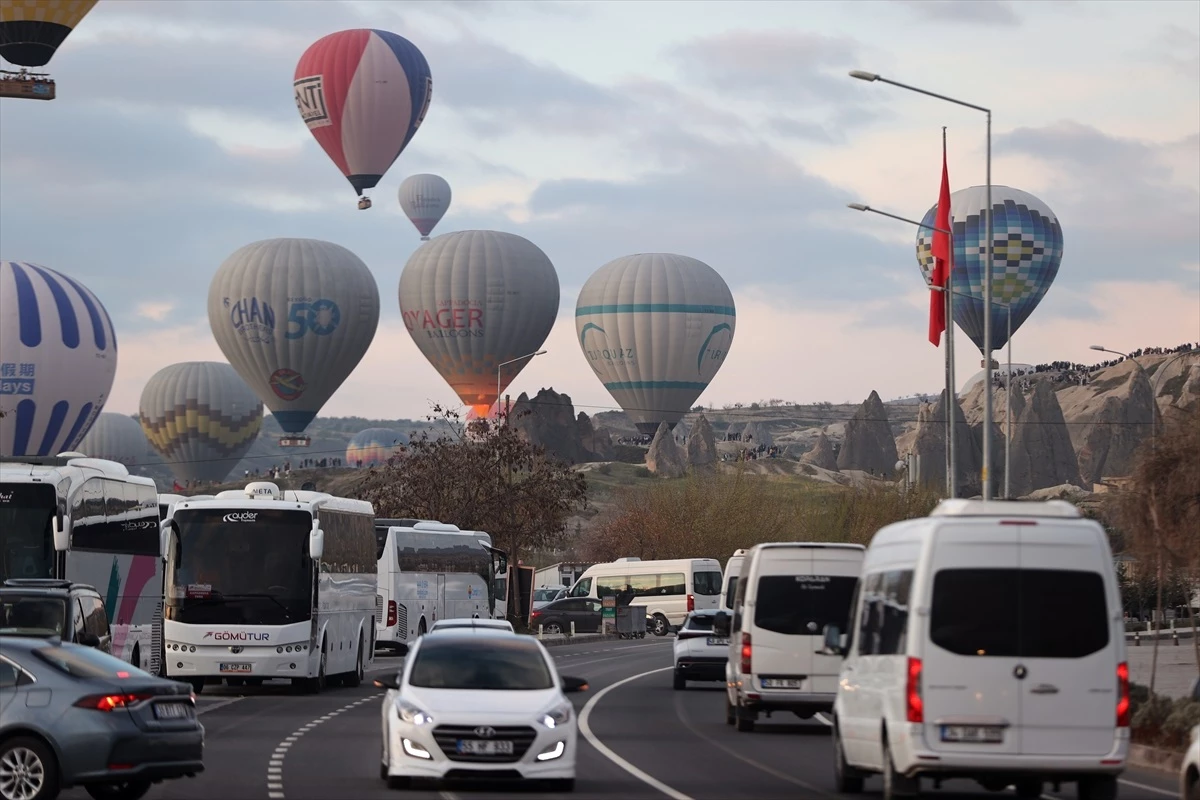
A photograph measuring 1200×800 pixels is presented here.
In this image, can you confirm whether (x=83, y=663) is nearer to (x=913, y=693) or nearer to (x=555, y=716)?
(x=555, y=716)

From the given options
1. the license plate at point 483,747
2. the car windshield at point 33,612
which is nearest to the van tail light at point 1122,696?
the license plate at point 483,747

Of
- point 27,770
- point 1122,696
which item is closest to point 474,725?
point 27,770

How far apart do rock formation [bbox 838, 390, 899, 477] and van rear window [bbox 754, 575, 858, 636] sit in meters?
151

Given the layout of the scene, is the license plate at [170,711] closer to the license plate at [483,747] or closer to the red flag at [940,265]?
the license plate at [483,747]

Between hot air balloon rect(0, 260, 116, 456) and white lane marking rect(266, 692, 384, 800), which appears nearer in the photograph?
white lane marking rect(266, 692, 384, 800)

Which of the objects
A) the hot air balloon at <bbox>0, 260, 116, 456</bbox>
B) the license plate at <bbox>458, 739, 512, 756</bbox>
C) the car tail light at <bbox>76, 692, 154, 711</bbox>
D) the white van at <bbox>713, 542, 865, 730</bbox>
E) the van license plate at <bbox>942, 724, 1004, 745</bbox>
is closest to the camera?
the van license plate at <bbox>942, 724, 1004, 745</bbox>

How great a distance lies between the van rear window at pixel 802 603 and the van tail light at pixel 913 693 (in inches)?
408

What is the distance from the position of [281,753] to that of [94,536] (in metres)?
10.3

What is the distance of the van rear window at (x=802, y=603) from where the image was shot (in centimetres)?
2605

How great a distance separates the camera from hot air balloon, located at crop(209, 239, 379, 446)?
110250 mm

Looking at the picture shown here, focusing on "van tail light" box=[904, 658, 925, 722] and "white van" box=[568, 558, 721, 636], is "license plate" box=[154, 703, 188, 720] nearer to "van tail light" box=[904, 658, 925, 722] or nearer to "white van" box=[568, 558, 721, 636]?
"van tail light" box=[904, 658, 925, 722]

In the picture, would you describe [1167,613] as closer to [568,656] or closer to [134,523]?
[568,656]

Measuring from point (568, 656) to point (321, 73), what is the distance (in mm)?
55471

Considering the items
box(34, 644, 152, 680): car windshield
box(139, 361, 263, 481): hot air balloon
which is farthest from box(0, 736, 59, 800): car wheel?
box(139, 361, 263, 481): hot air balloon
